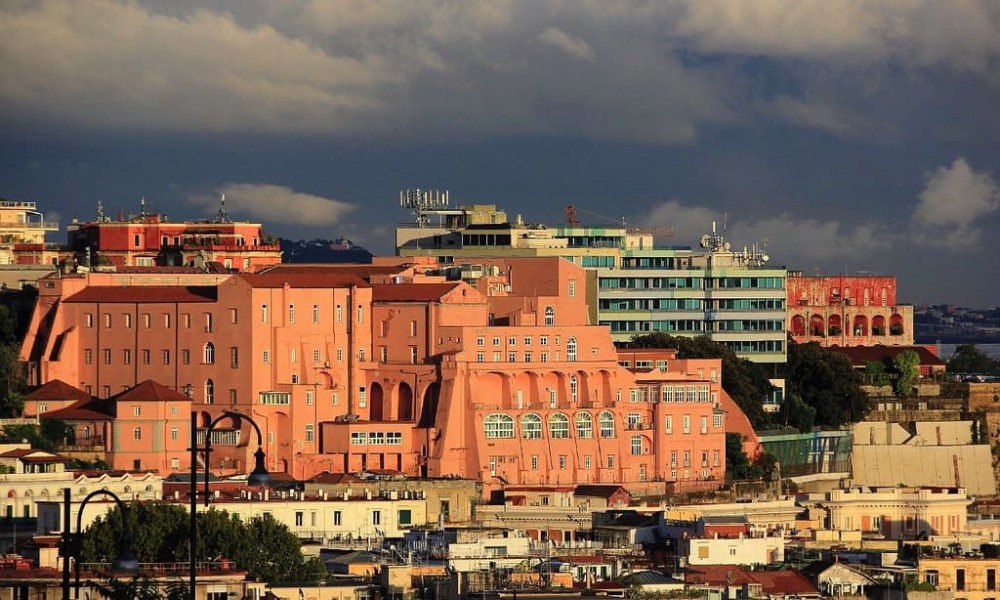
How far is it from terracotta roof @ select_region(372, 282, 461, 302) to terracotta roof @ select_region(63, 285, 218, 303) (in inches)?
268

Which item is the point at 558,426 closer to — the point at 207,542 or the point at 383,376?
the point at 383,376

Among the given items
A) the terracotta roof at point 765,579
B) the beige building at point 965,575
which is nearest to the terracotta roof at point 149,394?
the terracotta roof at point 765,579

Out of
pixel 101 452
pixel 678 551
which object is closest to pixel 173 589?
pixel 678 551

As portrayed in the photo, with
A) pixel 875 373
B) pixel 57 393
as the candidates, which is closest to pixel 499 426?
pixel 57 393

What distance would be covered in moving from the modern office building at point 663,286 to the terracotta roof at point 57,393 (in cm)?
3039

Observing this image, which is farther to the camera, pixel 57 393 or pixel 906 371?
pixel 906 371

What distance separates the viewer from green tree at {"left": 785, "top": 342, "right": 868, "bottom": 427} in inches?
6211

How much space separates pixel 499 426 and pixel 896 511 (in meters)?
16.1

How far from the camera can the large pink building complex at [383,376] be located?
425 ft

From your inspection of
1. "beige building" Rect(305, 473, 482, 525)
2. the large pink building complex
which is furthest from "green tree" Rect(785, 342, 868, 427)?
"beige building" Rect(305, 473, 482, 525)

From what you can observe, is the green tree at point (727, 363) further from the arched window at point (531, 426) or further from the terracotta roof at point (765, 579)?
the terracotta roof at point (765, 579)

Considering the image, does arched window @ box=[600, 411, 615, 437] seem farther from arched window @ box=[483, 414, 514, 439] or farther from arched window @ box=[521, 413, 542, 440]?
arched window @ box=[483, 414, 514, 439]

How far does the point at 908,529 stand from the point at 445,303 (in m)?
20.6

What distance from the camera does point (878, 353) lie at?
585ft
